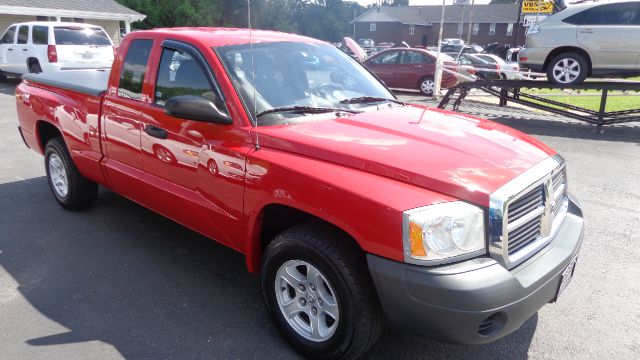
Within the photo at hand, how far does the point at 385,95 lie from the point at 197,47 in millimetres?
1531

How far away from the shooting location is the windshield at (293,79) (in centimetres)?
310

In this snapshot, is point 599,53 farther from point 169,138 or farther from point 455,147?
point 169,138

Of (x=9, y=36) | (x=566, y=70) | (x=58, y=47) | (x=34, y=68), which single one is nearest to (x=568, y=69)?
(x=566, y=70)

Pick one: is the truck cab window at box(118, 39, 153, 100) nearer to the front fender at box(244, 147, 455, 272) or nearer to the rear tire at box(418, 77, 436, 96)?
the front fender at box(244, 147, 455, 272)

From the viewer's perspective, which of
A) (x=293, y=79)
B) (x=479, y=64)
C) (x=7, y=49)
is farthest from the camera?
(x=479, y=64)

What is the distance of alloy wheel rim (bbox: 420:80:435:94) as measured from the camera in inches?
632

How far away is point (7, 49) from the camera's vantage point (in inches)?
590

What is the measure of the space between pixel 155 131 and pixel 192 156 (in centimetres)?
48

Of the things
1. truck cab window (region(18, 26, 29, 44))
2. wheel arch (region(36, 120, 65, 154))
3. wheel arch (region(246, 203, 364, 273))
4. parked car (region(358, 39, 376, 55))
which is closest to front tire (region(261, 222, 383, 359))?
wheel arch (region(246, 203, 364, 273))

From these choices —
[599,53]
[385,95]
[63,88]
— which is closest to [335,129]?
[385,95]

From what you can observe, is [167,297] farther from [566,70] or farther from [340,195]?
[566,70]

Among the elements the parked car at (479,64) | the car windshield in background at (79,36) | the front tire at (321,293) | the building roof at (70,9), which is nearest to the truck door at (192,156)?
the front tire at (321,293)

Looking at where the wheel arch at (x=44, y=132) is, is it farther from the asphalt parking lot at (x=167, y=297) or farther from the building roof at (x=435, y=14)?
the building roof at (x=435, y=14)

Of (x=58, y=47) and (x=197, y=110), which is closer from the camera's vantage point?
(x=197, y=110)
